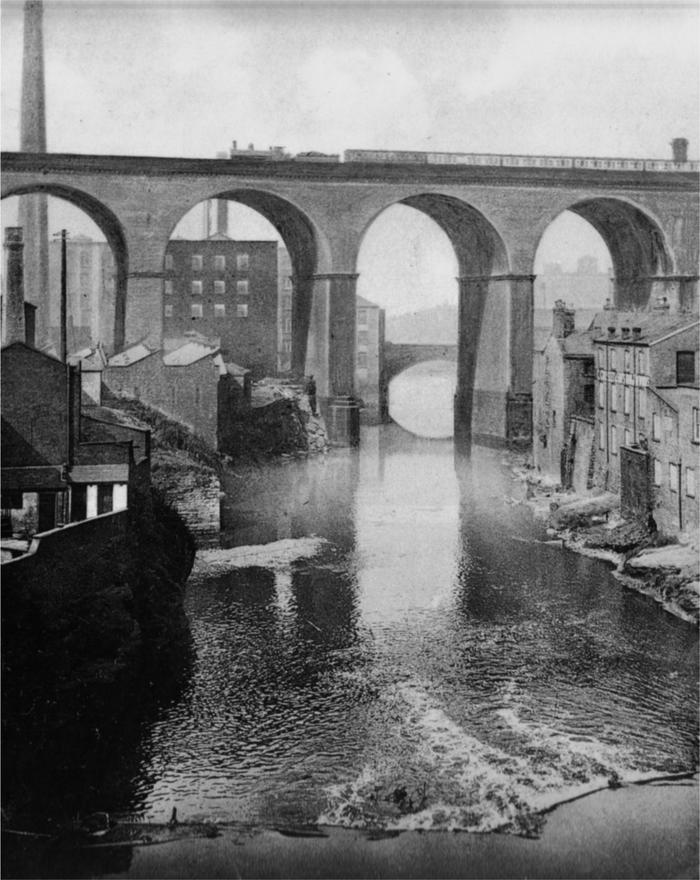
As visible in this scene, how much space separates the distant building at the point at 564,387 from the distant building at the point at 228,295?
2243cm

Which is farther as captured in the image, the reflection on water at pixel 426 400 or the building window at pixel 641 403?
the reflection on water at pixel 426 400

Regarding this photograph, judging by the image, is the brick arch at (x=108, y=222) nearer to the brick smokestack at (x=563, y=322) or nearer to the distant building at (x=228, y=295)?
the distant building at (x=228, y=295)

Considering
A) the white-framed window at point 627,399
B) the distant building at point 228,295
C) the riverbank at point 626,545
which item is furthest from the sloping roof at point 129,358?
the distant building at point 228,295

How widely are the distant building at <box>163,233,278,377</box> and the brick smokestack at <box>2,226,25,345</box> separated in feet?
104

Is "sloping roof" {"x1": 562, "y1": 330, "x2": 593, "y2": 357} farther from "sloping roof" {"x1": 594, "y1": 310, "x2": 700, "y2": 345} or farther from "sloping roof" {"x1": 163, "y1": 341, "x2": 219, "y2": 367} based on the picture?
"sloping roof" {"x1": 163, "y1": 341, "x2": 219, "y2": 367}

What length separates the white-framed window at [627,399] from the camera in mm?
32250

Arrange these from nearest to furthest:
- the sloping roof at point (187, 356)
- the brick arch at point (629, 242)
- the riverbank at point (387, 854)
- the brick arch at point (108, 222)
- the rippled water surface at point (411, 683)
Answer: the riverbank at point (387, 854), the rippled water surface at point (411, 683), the sloping roof at point (187, 356), the brick arch at point (108, 222), the brick arch at point (629, 242)

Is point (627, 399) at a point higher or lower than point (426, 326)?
lower

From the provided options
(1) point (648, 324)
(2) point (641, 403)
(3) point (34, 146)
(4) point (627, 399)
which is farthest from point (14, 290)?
(1) point (648, 324)

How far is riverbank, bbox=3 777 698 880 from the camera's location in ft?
48.1

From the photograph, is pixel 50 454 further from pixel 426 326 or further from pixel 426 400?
pixel 426 326

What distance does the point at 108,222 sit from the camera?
48.9 metres

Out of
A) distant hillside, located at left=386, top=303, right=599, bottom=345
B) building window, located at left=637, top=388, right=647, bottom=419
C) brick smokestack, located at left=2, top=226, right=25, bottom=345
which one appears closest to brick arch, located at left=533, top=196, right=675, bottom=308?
building window, located at left=637, top=388, right=647, bottom=419

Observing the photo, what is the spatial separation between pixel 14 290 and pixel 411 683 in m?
13.9
